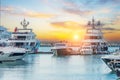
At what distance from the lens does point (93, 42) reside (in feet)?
292

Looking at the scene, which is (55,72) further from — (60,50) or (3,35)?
(3,35)

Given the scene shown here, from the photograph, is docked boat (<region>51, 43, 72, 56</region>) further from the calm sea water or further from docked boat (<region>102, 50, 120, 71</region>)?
docked boat (<region>102, 50, 120, 71</region>)

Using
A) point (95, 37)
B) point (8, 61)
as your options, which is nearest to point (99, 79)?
point (8, 61)

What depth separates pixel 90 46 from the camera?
284 feet

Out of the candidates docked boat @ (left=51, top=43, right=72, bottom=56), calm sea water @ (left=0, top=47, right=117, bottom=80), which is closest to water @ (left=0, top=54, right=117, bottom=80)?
calm sea water @ (left=0, top=47, right=117, bottom=80)

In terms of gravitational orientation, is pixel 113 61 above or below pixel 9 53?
below

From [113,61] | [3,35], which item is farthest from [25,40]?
[113,61]

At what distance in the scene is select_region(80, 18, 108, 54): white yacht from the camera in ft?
281

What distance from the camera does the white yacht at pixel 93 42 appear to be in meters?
85.6

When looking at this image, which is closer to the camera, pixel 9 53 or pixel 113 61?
pixel 113 61

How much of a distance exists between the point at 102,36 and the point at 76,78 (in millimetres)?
60553

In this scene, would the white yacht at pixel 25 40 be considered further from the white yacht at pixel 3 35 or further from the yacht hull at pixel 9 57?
the yacht hull at pixel 9 57

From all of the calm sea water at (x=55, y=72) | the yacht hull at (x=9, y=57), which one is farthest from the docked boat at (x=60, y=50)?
the calm sea water at (x=55, y=72)

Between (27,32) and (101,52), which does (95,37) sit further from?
(27,32)
